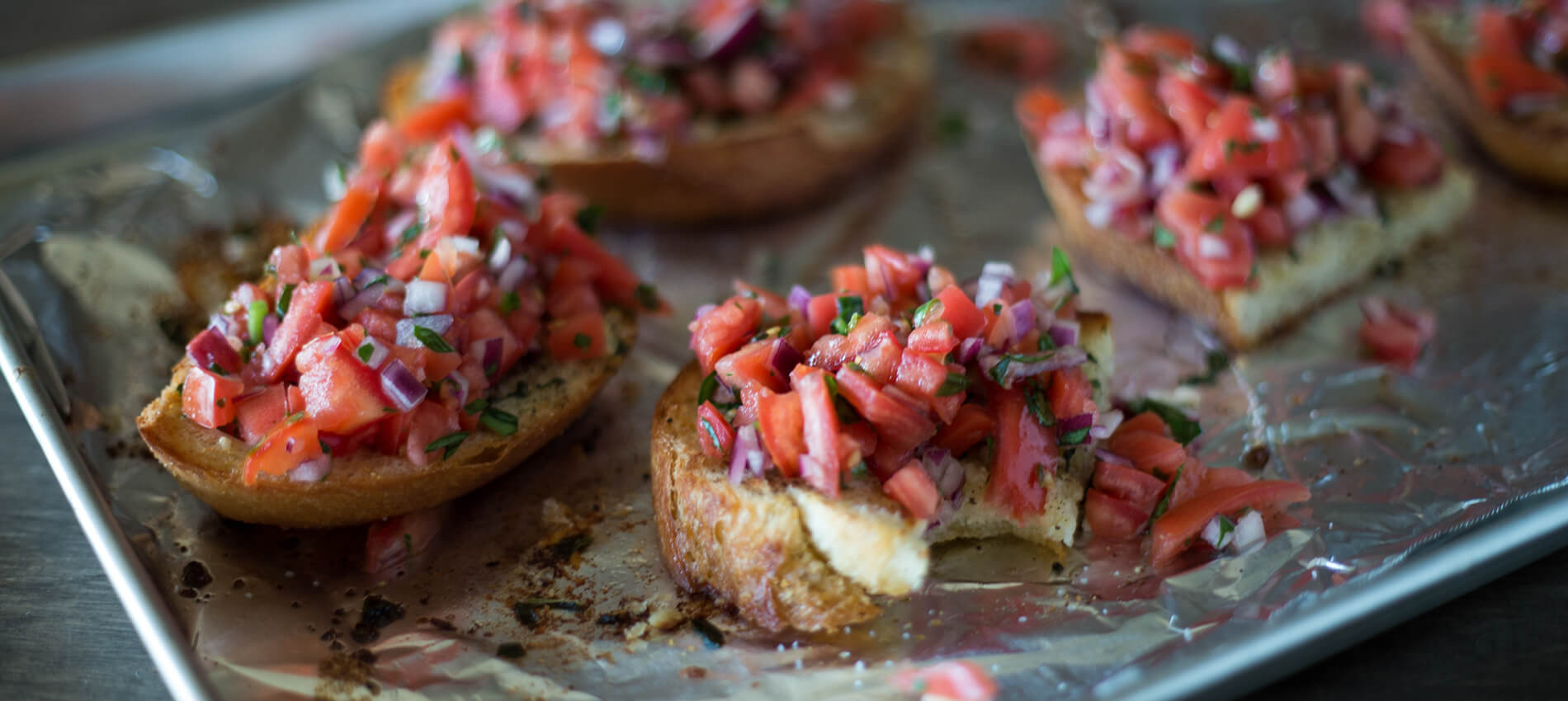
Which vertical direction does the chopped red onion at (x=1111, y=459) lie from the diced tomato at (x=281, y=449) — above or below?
below

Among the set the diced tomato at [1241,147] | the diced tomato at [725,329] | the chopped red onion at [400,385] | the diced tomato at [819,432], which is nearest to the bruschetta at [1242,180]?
the diced tomato at [1241,147]

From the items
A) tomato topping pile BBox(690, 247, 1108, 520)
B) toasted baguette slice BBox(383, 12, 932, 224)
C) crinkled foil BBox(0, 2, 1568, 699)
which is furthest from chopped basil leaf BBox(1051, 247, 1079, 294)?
toasted baguette slice BBox(383, 12, 932, 224)

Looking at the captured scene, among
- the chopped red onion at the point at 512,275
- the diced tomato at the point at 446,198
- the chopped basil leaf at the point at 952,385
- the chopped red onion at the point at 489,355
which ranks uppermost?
the diced tomato at the point at 446,198

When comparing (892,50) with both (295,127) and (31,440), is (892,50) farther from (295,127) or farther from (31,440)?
(31,440)

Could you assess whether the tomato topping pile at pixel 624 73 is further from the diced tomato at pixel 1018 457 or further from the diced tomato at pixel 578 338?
the diced tomato at pixel 1018 457

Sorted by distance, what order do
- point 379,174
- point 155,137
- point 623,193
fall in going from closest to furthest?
point 379,174, point 623,193, point 155,137

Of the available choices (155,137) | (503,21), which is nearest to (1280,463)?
(503,21)

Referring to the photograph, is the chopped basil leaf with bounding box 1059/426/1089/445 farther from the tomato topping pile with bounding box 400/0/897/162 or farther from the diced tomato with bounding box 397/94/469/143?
the diced tomato with bounding box 397/94/469/143

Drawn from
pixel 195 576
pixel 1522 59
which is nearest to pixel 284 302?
pixel 195 576

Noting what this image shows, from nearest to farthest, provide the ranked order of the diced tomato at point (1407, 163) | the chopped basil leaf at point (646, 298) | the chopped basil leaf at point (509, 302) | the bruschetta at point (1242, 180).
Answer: the chopped basil leaf at point (509, 302) → the chopped basil leaf at point (646, 298) → the bruschetta at point (1242, 180) → the diced tomato at point (1407, 163)
